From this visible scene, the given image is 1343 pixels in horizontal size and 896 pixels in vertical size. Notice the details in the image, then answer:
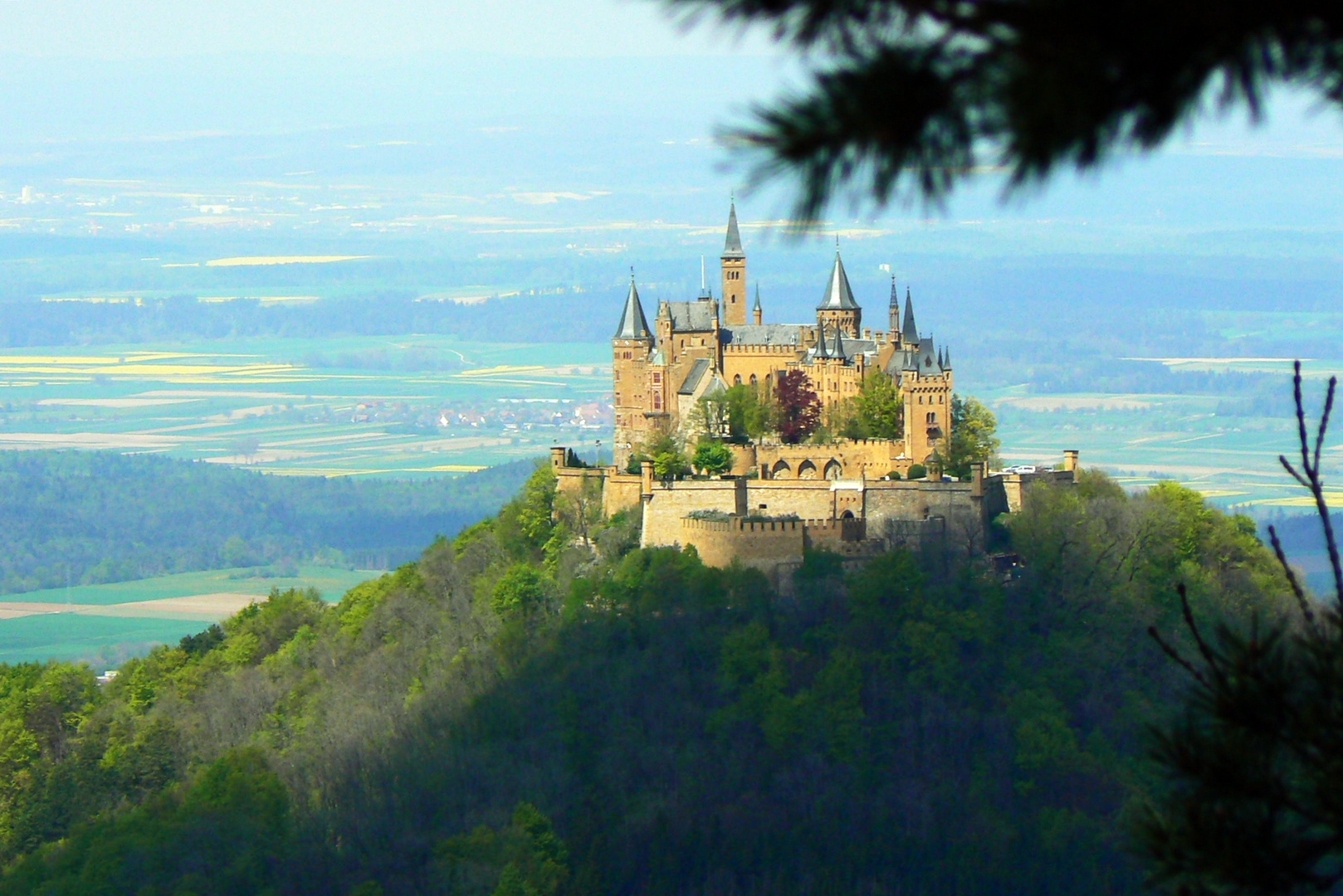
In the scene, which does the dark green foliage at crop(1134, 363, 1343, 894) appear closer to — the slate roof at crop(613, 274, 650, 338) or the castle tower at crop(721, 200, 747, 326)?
the slate roof at crop(613, 274, 650, 338)

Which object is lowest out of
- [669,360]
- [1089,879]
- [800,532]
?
[1089,879]

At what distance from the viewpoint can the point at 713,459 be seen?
64562mm

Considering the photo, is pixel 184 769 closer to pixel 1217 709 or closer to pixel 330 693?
pixel 330 693

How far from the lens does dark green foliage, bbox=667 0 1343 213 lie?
28.9 feet

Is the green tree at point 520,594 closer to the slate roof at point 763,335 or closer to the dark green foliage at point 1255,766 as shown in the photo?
the slate roof at point 763,335

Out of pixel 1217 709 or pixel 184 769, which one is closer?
pixel 1217 709

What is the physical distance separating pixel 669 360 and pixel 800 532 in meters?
10.5

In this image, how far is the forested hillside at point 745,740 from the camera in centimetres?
6031

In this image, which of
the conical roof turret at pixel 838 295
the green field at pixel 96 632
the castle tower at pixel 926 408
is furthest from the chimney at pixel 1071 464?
the green field at pixel 96 632

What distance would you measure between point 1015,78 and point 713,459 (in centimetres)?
5580

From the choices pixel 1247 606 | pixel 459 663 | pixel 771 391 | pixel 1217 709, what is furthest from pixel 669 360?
pixel 1217 709

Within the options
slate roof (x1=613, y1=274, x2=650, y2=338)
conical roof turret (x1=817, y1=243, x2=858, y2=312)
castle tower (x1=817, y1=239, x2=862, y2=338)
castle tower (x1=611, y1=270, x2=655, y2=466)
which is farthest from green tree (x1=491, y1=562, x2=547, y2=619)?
conical roof turret (x1=817, y1=243, x2=858, y2=312)

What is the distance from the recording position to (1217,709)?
10250mm

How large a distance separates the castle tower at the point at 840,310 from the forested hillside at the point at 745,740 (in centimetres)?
851
